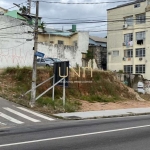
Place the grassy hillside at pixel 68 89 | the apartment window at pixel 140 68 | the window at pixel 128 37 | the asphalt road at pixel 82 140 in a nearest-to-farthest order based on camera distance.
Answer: the asphalt road at pixel 82 140 → the grassy hillside at pixel 68 89 → the apartment window at pixel 140 68 → the window at pixel 128 37

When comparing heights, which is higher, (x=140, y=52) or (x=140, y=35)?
(x=140, y=35)

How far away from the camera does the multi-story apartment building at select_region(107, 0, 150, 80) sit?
47.0 metres

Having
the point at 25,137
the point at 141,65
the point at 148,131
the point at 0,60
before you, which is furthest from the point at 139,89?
the point at 25,137

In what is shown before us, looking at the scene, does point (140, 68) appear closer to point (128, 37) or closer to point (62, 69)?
point (128, 37)

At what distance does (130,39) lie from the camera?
49.9m

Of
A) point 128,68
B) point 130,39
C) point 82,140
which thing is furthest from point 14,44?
point 82,140

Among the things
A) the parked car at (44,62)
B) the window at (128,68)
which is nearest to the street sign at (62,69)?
the parked car at (44,62)

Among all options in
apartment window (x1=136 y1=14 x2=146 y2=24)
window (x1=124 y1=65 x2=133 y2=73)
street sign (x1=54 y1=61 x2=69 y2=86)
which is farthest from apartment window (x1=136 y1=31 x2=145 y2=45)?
street sign (x1=54 y1=61 x2=69 y2=86)

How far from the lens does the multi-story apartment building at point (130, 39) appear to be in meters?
47.0

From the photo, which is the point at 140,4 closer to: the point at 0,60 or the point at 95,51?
the point at 95,51

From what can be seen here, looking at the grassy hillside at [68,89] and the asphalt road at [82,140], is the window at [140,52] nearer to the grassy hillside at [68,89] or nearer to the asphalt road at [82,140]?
the grassy hillside at [68,89]

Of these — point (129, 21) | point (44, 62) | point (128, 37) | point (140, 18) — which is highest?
point (140, 18)

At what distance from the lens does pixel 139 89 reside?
38.3m

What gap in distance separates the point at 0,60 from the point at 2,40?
243 centimetres
